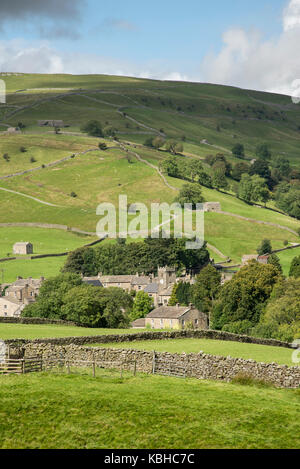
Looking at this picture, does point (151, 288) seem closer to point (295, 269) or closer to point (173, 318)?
point (295, 269)

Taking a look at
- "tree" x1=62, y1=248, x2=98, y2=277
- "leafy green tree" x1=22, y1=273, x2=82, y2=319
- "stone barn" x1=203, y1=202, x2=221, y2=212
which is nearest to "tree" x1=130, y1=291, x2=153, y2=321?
"leafy green tree" x1=22, y1=273, x2=82, y2=319

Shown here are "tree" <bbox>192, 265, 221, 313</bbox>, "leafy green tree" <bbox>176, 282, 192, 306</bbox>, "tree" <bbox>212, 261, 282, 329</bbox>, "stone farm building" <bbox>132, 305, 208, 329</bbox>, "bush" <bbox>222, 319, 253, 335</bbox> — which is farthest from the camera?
"leafy green tree" <bbox>176, 282, 192, 306</bbox>

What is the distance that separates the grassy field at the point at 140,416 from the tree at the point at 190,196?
6055 inches

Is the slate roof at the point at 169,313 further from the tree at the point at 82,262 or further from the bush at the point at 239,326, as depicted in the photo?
the tree at the point at 82,262

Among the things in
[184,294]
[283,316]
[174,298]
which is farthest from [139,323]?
[283,316]

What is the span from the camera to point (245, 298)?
8838 centimetres

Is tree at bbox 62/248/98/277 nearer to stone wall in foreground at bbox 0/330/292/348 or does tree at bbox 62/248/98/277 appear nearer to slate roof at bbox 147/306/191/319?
slate roof at bbox 147/306/191/319

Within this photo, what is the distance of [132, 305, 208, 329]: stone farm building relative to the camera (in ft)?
295

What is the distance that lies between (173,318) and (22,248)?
72278mm

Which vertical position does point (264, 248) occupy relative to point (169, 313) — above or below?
above

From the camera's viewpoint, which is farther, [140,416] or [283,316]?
[283,316]

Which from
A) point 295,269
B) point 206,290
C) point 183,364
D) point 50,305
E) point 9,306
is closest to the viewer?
point 183,364

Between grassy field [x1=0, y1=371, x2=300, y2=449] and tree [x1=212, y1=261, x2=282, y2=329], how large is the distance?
59262 millimetres

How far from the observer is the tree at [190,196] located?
18175cm
